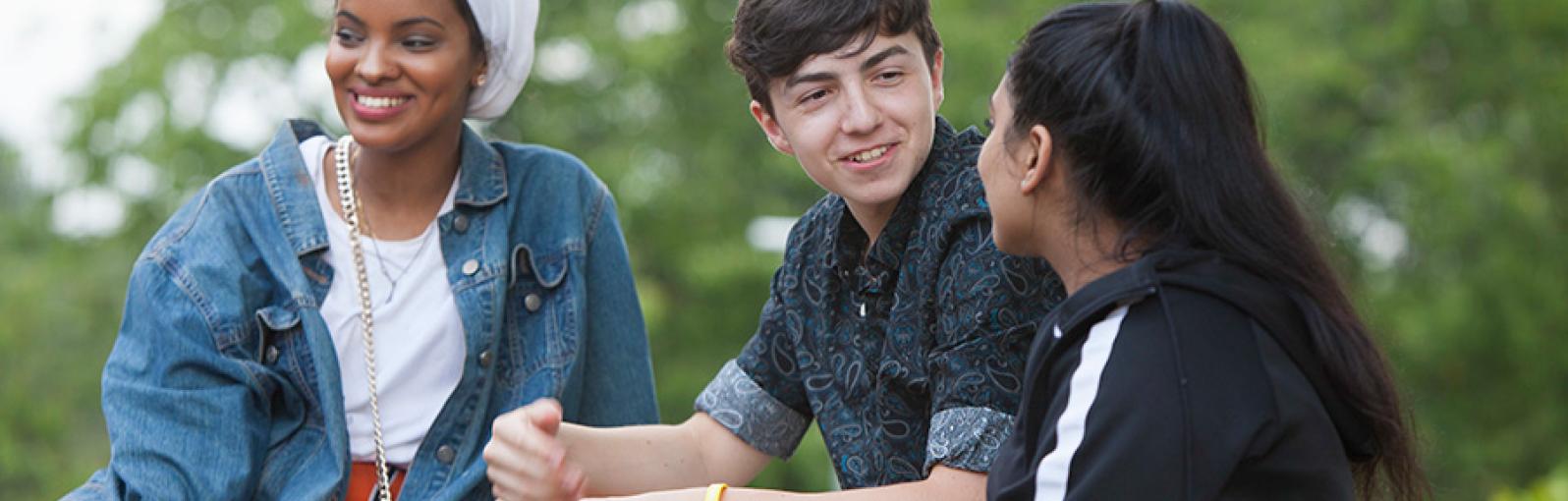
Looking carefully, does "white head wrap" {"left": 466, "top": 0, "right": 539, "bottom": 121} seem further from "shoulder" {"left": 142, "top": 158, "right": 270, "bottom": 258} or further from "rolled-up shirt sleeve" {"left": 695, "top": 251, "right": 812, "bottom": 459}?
"rolled-up shirt sleeve" {"left": 695, "top": 251, "right": 812, "bottom": 459}

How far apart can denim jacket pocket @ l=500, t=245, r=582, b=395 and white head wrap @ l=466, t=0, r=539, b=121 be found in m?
0.28

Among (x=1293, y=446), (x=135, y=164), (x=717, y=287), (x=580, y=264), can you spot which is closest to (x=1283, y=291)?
(x=1293, y=446)

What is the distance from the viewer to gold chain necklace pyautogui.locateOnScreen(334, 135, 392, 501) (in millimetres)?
3021

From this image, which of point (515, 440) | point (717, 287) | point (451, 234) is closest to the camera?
point (515, 440)

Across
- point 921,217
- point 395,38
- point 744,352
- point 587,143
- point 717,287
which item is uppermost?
point 395,38

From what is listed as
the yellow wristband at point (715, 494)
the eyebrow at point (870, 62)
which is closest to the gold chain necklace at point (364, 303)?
the yellow wristband at point (715, 494)

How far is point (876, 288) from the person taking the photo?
2637 millimetres

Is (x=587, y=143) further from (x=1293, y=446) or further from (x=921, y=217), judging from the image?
(x=1293, y=446)

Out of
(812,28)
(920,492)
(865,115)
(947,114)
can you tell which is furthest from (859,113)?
(947,114)

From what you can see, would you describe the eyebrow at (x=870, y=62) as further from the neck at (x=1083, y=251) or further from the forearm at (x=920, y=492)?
the forearm at (x=920, y=492)

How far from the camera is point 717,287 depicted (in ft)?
33.9

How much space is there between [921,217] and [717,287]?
7.78 meters

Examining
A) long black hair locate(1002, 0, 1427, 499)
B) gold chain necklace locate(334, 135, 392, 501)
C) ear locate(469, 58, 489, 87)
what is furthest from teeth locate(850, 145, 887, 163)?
gold chain necklace locate(334, 135, 392, 501)

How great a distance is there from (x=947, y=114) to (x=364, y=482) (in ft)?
23.2
